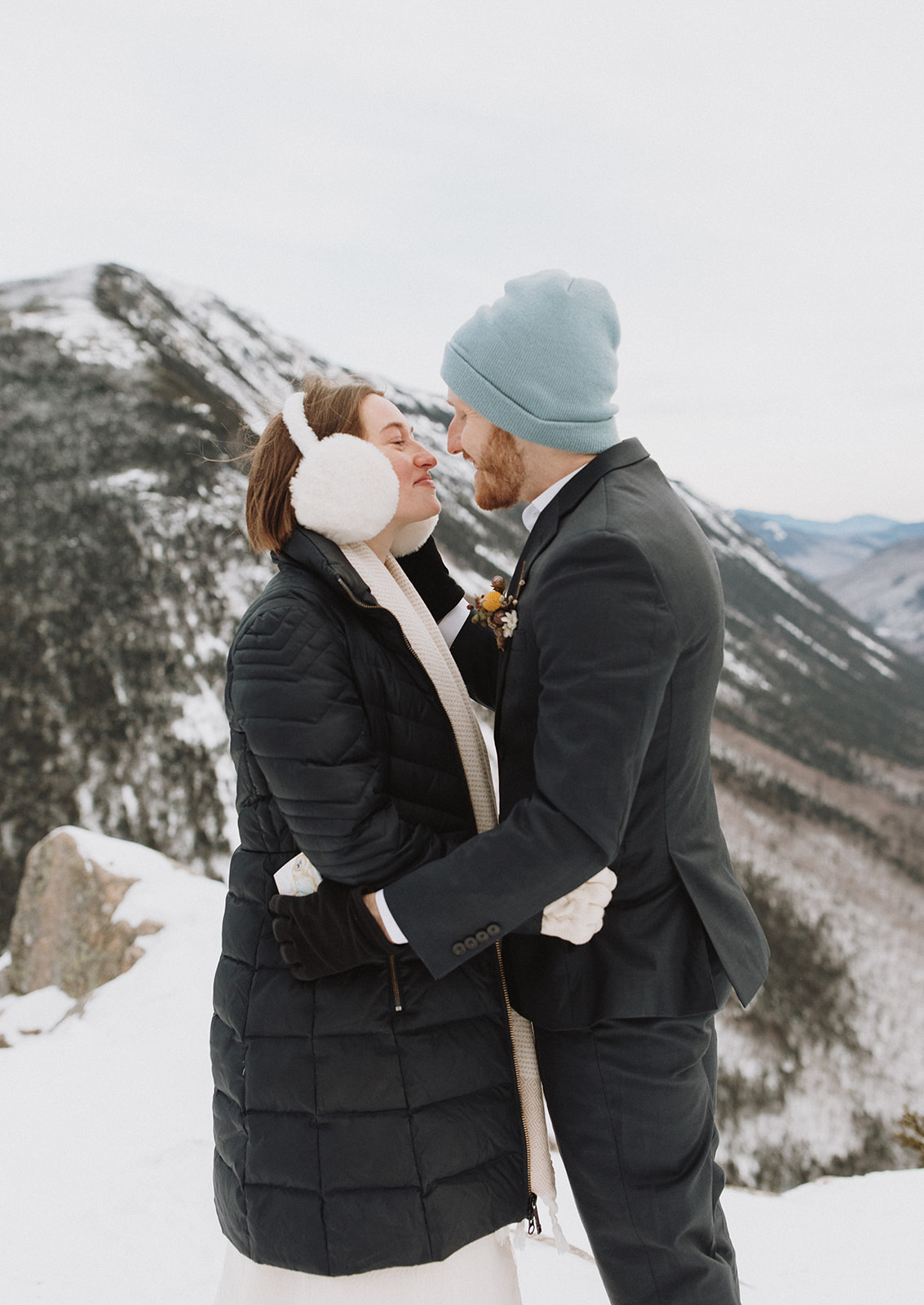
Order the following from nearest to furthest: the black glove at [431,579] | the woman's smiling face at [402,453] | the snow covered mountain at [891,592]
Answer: the woman's smiling face at [402,453]
the black glove at [431,579]
the snow covered mountain at [891,592]

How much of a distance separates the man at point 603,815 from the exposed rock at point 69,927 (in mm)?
5021

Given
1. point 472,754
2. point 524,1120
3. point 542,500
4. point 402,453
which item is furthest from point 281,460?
point 524,1120

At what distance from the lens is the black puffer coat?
2.00 meters

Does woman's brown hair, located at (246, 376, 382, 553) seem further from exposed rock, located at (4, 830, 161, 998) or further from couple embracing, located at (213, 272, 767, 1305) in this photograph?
exposed rock, located at (4, 830, 161, 998)

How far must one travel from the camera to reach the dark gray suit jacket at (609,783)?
1.89 meters

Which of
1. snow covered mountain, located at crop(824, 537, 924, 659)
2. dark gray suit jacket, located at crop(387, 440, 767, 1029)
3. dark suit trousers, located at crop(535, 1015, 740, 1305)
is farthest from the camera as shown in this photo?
snow covered mountain, located at crop(824, 537, 924, 659)

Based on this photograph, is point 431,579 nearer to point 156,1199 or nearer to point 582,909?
point 582,909

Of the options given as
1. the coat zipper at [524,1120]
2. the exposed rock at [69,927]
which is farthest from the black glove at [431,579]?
the exposed rock at [69,927]

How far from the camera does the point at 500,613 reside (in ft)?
7.93

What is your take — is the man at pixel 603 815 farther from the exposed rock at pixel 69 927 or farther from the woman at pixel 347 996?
the exposed rock at pixel 69 927

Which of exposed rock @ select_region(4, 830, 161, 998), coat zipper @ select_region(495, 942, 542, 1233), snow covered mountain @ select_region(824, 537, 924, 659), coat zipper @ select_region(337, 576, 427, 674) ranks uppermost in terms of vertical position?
coat zipper @ select_region(337, 576, 427, 674)

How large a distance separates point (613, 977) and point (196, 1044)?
13.1 feet

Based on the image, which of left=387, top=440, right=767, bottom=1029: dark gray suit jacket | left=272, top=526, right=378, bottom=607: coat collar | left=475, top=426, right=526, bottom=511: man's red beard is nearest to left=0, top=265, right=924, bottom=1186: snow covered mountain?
left=272, top=526, right=378, bottom=607: coat collar

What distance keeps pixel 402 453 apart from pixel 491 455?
11.3 inches
